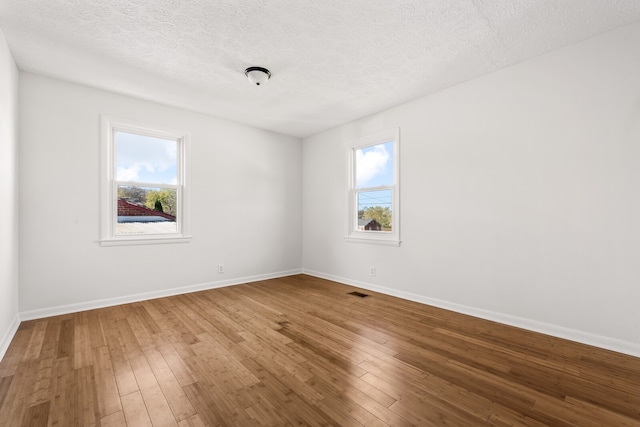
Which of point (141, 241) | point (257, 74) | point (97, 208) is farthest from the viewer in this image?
point (141, 241)

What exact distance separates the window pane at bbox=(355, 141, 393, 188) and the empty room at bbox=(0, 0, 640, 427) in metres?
0.04

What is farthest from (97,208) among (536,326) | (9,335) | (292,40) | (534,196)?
(536,326)

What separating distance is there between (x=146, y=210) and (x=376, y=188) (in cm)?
335

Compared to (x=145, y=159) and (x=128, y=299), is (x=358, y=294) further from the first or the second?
(x=145, y=159)

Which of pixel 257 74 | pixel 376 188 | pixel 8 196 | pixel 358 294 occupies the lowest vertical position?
pixel 358 294

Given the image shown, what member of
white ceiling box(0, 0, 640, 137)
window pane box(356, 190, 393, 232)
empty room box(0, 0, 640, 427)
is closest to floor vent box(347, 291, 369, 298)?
empty room box(0, 0, 640, 427)

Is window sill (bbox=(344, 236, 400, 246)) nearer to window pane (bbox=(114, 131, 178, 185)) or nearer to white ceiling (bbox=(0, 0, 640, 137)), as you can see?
white ceiling (bbox=(0, 0, 640, 137))

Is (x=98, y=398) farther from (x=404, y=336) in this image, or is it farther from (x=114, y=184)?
(x=114, y=184)

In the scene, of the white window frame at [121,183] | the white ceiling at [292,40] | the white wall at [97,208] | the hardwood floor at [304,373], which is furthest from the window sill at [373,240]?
the white window frame at [121,183]

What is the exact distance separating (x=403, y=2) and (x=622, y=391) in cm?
305

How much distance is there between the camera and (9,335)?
8.62 feet

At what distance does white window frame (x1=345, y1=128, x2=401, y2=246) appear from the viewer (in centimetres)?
411

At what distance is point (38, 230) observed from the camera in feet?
10.7

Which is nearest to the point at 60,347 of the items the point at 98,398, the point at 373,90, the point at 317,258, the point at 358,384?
the point at 98,398
